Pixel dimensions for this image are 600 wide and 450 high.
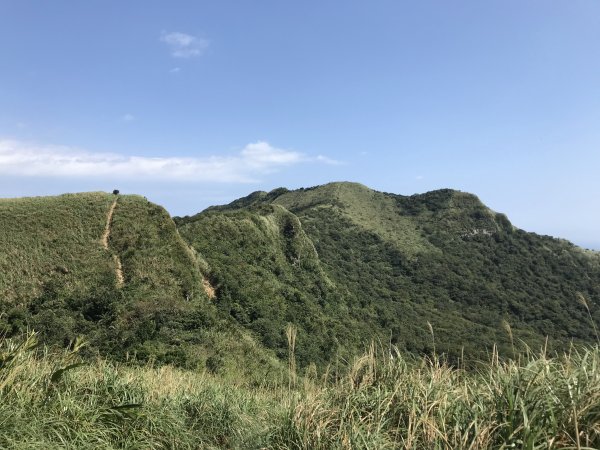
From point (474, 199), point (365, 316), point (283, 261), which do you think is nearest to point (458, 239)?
point (474, 199)

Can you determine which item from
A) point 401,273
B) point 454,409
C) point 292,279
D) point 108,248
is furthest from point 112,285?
point 401,273

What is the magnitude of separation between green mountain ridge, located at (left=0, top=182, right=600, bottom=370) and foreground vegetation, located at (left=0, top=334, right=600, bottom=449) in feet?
2.20

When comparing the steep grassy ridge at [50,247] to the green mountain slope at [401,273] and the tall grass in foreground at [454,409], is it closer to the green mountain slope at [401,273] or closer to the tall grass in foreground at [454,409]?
the green mountain slope at [401,273]

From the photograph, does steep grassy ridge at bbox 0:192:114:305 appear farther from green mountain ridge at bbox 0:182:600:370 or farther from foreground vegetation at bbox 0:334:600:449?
foreground vegetation at bbox 0:334:600:449

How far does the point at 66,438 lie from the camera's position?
514cm

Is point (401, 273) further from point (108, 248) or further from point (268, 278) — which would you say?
point (108, 248)

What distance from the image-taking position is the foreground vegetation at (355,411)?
3.84 metres

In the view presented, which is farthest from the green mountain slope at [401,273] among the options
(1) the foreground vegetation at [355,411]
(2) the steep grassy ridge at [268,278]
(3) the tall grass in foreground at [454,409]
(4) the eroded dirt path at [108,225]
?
(3) the tall grass in foreground at [454,409]

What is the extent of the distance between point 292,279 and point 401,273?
32356 millimetres

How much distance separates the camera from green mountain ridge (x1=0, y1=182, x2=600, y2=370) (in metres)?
29.3

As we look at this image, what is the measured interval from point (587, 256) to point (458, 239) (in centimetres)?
2378

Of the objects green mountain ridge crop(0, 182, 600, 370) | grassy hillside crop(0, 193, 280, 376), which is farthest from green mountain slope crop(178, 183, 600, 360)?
grassy hillside crop(0, 193, 280, 376)

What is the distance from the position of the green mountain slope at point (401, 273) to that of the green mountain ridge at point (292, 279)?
10.6 inches

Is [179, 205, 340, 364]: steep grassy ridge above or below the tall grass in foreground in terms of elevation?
below
